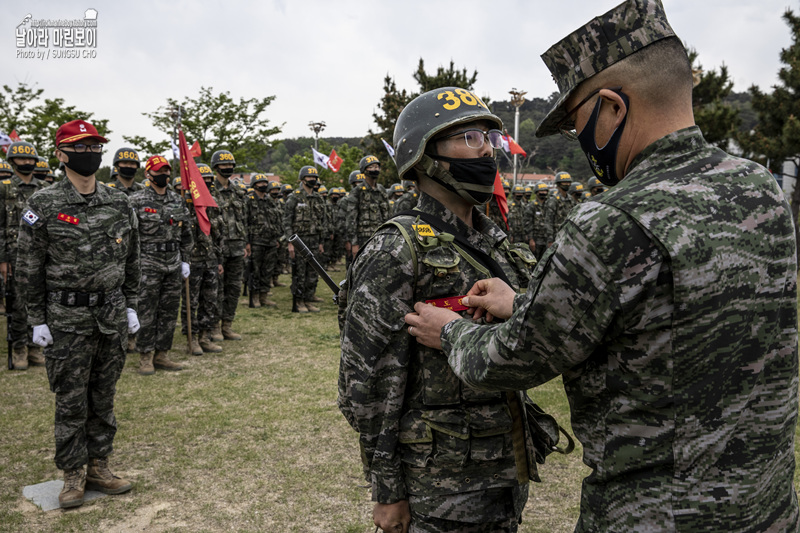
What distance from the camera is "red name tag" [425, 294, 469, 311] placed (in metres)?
2.27

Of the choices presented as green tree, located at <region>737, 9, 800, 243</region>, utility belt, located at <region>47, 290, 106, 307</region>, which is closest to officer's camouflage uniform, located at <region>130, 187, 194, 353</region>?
utility belt, located at <region>47, 290, 106, 307</region>

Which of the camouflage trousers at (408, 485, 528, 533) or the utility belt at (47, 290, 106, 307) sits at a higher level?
the utility belt at (47, 290, 106, 307)

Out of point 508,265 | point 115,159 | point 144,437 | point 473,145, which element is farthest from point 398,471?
point 115,159

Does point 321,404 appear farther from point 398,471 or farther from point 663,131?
point 663,131

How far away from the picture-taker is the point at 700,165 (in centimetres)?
149

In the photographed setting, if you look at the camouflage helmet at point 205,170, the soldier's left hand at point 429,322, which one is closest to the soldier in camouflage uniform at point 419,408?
the soldier's left hand at point 429,322

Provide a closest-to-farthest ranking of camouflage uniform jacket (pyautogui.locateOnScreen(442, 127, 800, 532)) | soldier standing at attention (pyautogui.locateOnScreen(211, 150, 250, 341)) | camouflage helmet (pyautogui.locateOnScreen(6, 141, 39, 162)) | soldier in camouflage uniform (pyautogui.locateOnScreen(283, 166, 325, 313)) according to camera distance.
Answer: camouflage uniform jacket (pyautogui.locateOnScreen(442, 127, 800, 532)), camouflage helmet (pyautogui.locateOnScreen(6, 141, 39, 162)), soldier standing at attention (pyautogui.locateOnScreen(211, 150, 250, 341)), soldier in camouflage uniform (pyautogui.locateOnScreen(283, 166, 325, 313))

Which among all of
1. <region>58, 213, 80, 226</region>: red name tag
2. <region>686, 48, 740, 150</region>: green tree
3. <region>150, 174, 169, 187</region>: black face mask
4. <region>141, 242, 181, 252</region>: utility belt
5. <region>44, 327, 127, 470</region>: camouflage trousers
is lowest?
<region>44, 327, 127, 470</region>: camouflage trousers

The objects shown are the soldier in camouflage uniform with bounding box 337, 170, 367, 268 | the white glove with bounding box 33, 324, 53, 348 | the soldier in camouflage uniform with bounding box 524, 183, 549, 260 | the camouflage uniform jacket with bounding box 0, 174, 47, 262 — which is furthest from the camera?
the soldier in camouflage uniform with bounding box 524, 183, 549, 260

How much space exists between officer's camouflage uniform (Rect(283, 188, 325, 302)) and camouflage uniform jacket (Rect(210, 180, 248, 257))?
244 centimetres

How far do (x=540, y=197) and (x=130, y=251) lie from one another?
50.8ft

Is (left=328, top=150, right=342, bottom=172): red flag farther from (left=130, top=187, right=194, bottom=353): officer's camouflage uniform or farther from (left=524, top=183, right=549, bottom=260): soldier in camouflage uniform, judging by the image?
(left=130, top=187, right=194, bottom=353): officer's camouflage uniform

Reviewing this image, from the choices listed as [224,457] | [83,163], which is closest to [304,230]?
[224,457]

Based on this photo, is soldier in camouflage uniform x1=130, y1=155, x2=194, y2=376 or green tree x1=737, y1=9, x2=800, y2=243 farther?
green tree x1=737, y1=9, x2=800, y2=243
